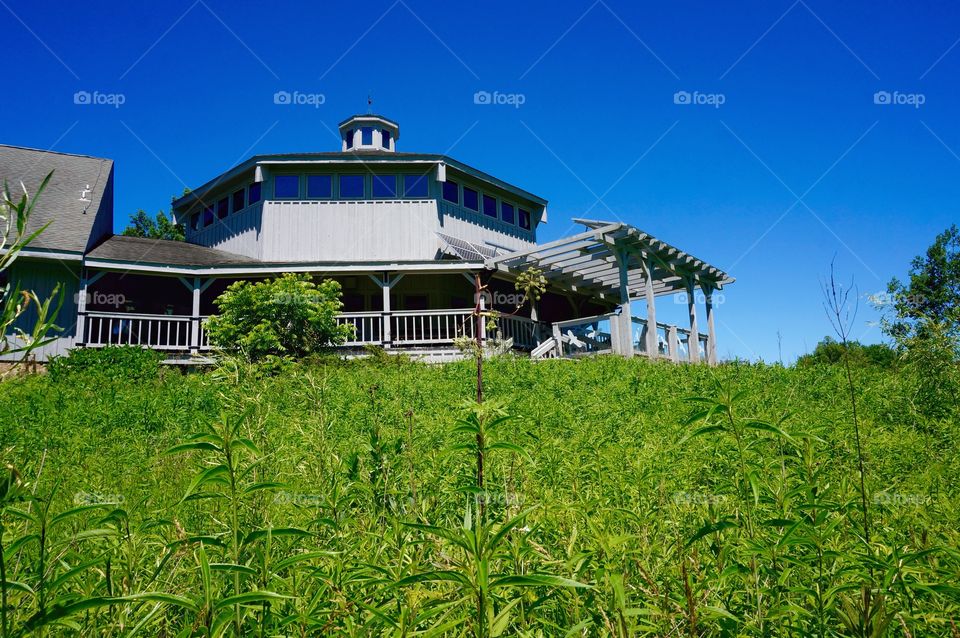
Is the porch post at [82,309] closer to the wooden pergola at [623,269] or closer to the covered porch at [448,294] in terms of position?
the covered porch at [448,294]

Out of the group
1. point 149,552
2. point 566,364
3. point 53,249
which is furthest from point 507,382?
point 53,249

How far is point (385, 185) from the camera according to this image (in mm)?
22875

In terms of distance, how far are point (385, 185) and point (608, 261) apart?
940cm

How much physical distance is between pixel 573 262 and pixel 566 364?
751cm

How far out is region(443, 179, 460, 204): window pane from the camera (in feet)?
76.8

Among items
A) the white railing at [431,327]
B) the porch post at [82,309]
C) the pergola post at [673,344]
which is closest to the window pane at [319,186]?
the white railing at [431,327]

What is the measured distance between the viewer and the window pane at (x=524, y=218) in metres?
26.9

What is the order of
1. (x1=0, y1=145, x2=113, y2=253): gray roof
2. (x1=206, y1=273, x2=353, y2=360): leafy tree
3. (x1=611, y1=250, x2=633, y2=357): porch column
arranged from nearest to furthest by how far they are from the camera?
(x1=206, y1=273, x2=353, y2=360): leafy tree, (x1=611, y1=250, x2=633, y2=357): porch column, (x1=0, y1=145, x2=113, y2=253): gray roof

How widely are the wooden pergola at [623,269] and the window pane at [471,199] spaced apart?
5227 millimetres

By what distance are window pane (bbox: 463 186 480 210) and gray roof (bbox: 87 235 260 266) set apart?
8.73 m

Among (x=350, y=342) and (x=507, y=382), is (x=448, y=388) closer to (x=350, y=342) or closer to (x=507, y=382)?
(x=507, y=382)

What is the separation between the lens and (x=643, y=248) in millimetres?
17297

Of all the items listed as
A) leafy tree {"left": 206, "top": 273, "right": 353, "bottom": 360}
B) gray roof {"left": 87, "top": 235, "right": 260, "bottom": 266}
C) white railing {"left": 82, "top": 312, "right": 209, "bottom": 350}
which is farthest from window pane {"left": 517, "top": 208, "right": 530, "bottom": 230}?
white railing {"left": 82, "top": 312, "right": 209, "bottom": 350}

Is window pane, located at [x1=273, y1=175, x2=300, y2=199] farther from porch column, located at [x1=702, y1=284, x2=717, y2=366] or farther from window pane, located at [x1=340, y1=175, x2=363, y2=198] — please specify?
porch column, located at [x1=702, y1=284, x2=717, y2=366]
